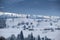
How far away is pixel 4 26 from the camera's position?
168 cm

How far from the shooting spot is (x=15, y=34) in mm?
1662

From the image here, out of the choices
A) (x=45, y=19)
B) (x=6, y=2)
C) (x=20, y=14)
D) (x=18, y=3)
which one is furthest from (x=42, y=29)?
(x=6, y=2)

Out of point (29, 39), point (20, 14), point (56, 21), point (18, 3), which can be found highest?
point (18, 3)

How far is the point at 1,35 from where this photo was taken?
1675 millimetres

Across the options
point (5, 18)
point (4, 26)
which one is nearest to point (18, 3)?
point (5, 18)

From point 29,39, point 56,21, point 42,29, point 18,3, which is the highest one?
point 18,3

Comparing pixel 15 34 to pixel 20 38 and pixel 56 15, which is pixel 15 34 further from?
pixel 56 15

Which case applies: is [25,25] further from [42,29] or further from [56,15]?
[56,15]

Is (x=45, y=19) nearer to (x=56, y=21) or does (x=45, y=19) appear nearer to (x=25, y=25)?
(x=56, y=21)

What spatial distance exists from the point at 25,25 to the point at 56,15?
19.2 inches

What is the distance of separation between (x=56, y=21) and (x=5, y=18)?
2.50 ft

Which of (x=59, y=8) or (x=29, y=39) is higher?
(x=59, y=8)

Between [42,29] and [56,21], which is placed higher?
[56,21]

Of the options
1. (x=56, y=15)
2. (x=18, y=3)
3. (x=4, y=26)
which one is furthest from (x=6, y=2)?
(x=56, y=15)
